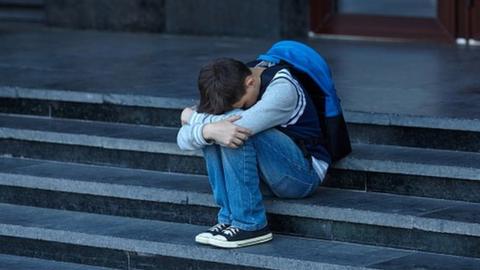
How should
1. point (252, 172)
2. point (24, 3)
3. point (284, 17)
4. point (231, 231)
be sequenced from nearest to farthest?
point (252, 172) < point (231, 231) < point (284, 17) < point (24, 3)

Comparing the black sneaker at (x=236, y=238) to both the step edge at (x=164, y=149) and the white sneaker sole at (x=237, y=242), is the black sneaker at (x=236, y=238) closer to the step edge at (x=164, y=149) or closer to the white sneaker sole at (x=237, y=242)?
the white sneaker sole at (x=237, y=242)

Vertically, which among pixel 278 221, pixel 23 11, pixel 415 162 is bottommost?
pixel 23 11

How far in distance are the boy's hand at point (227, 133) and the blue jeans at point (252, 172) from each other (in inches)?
1.9

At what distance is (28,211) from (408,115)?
192 centimetres

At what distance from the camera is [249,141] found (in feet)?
17.7

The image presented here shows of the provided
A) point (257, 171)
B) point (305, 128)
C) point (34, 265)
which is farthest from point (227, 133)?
point (34, 265)

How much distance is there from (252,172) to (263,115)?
0.81ft

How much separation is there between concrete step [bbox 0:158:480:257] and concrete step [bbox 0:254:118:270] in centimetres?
34

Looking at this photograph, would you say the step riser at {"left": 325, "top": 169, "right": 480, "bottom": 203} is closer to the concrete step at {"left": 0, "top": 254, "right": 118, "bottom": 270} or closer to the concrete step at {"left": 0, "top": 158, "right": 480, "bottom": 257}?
the concrete step at {"left": 0, "top": 158, "right": 480, "bottom": 257}

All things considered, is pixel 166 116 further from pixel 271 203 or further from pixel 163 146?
pixel 271 203

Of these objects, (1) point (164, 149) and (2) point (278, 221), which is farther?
(1) point (164, 149)

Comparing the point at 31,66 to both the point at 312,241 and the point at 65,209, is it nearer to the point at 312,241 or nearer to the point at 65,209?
the point at 65,209

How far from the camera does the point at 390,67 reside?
25.5ft

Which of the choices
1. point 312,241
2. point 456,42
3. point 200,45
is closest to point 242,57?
point 200,45
